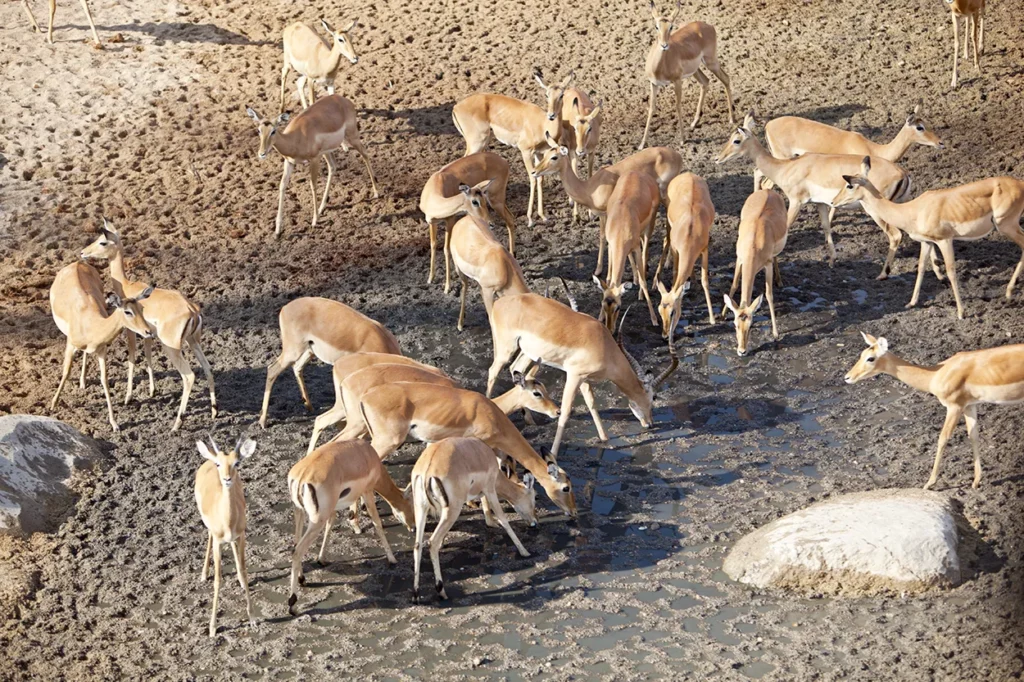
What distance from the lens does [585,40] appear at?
638 inches

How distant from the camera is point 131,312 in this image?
32.3 ft

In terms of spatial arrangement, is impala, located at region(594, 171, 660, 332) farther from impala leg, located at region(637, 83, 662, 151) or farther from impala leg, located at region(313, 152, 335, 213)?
impala leg, located at region(313, 152, 335, 213)

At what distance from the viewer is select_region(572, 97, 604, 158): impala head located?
1303 centimetres

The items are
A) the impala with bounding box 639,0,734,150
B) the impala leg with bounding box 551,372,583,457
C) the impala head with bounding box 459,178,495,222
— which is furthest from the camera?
the impala with bounding box 639,0,734,150

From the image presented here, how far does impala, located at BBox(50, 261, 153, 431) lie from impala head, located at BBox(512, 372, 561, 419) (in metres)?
2.89

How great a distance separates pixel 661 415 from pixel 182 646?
14.0ft

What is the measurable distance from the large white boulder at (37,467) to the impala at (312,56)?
19.5 feet

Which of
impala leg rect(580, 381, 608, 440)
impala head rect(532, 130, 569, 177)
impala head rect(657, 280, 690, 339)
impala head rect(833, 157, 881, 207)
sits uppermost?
impala head rect(532, 130, 569, 177)

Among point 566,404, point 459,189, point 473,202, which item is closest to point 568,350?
point 566,404

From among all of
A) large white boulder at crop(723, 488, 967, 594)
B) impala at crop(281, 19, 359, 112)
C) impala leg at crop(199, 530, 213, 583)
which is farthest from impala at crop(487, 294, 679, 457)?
impala at crop(281, 19, 359, 112)

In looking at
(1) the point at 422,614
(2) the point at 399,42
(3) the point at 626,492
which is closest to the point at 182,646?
(1) the point at 422,614

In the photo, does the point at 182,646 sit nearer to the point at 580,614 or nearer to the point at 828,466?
the point at 580,614

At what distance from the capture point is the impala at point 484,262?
10859 millimetres

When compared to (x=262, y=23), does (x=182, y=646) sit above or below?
below
